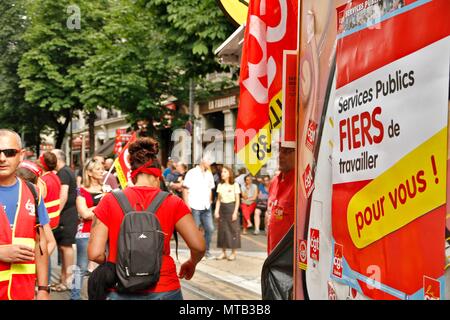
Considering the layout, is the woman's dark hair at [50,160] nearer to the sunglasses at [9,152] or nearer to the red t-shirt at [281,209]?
the sunglasses at [9,152]

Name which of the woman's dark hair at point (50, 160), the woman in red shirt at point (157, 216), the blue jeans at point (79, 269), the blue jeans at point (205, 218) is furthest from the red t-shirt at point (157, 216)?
the blue jeans at point (205, 218)

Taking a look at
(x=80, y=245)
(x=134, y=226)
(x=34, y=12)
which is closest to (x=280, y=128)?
(x=134, y=226)

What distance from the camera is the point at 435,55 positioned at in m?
1.90

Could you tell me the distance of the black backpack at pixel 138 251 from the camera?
12.5 ft

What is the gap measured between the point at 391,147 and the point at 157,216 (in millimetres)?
2054

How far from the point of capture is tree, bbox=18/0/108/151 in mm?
29484

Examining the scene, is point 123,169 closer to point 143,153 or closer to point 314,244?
point 143,153

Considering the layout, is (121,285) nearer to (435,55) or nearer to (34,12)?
(435,55)

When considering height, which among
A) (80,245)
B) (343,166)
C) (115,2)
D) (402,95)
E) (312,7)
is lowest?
(80,245)

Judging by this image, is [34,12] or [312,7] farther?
[34,12]

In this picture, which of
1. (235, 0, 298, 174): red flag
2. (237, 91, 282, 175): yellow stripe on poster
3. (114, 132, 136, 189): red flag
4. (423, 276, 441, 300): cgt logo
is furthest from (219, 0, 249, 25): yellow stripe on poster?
(114, 132, 136, 189): red flag

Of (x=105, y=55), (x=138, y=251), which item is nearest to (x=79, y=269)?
(x=138, y=251)

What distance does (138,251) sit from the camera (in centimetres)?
380

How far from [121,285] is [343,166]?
1.76 m
